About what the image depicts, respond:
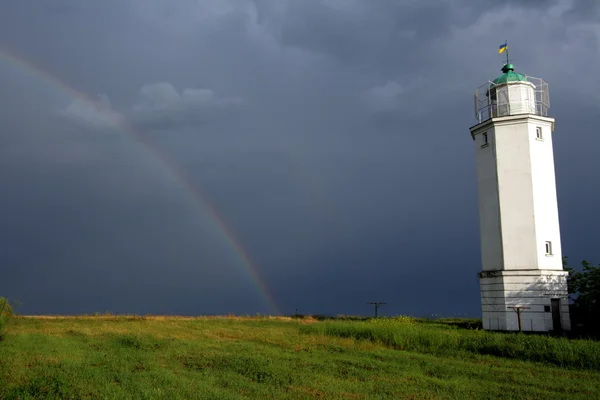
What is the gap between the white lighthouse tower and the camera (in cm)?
2852

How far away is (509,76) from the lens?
32031 mm

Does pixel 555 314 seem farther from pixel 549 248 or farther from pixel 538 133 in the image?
pixel 538 133

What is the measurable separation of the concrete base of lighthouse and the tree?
0.55 m

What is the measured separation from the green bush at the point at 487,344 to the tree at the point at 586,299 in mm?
8315

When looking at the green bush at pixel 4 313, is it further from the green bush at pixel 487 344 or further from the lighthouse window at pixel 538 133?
the lighthouse window at pixel 538 133

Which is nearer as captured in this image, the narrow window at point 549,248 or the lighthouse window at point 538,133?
the narrow window at point 549,248

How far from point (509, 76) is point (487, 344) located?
60.8 feet

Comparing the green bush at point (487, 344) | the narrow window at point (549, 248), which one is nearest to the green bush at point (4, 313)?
the green bush at point (487, 344)

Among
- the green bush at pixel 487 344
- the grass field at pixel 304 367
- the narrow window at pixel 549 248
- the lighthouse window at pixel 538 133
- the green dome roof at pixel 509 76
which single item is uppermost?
the green dome roof at pixel 509 76

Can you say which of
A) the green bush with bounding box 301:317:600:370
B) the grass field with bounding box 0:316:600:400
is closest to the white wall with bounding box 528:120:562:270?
the green bush with bounding box 301:317:600:370

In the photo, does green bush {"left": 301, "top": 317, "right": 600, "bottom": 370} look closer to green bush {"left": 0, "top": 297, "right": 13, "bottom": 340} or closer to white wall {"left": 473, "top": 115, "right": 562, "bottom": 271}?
white wall {"left": 473, "top": 115, "right": 562, "bottom": 271}

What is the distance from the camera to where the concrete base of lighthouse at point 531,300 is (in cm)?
2819

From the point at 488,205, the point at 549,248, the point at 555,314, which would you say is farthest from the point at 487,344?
the point at 488,205

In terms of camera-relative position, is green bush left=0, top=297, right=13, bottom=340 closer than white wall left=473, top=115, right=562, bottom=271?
Yes
